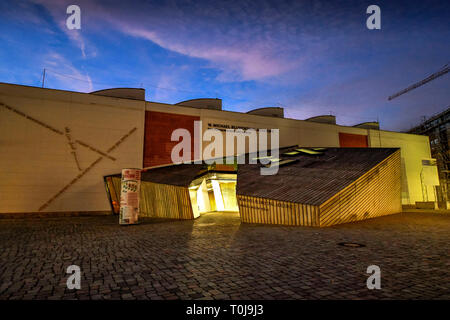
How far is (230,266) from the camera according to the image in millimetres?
5238

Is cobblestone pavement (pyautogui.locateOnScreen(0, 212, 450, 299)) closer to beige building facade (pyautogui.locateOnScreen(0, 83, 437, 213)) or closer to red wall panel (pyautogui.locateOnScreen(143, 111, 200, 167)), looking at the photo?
beige building facade (pyautogui.locateOnScreen(0, 83, 437, 213))

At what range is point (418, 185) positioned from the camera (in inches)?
1405

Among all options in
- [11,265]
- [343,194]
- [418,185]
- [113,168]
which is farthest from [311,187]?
[418,185]

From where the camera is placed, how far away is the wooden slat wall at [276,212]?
10.6m

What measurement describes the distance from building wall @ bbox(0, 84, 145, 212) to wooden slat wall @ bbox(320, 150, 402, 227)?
53.8ft

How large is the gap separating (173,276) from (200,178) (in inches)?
485

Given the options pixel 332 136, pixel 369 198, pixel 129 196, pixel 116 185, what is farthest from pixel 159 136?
pixel 332 136

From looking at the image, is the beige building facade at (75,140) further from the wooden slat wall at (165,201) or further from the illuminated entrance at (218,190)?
the illuminated entrance at (218,190)

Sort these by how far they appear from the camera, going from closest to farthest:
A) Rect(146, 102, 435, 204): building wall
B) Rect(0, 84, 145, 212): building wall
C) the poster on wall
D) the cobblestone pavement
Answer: the cobblestone pavement, the poster on wall, Rect(0, 84, 145, 212): building wall, Rect(146, 102, 435, 204): building wall

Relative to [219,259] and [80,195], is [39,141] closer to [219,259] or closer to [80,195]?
[80,195]

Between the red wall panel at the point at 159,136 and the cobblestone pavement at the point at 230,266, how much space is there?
13877 millimetres

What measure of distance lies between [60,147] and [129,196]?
35.8ft

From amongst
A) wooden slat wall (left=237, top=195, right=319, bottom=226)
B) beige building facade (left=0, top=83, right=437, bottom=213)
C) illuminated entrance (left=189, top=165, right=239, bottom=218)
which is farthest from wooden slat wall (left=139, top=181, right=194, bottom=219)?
beige building facade (left=0, top=83, right=437, bottom=213)

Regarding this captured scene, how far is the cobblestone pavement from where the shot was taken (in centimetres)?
384
